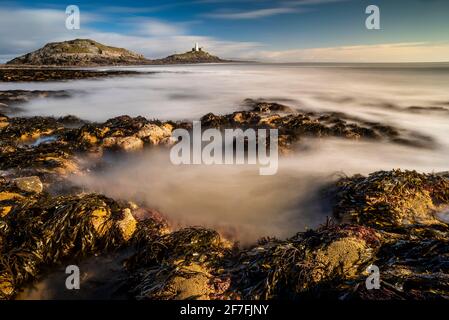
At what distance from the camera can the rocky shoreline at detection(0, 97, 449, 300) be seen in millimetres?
2822

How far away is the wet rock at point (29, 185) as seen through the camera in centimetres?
459

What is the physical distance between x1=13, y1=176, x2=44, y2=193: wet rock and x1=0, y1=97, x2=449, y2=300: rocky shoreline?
0.5 inches

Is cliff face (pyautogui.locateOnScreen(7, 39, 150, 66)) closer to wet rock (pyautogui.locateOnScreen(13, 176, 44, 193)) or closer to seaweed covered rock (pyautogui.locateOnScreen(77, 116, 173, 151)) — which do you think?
seaweed covered rock (pyautogui.locateOnScreen(77, 116, 173, 151))

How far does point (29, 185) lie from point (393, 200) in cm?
566

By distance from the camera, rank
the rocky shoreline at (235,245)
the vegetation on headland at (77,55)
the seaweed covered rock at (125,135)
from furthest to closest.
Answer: the vegetation on headland at (77,55) < the seaweed covered rock at (125,135) < the rocky shoreline at (235,245)

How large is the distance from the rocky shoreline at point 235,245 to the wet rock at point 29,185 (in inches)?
0.5

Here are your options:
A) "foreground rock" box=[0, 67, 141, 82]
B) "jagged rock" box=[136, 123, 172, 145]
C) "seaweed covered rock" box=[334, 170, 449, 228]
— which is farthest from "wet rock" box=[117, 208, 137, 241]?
"foreground rock" box=[0, 67, 141, 82]

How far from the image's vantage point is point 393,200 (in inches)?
179

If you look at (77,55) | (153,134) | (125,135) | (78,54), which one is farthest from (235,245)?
(78,54)

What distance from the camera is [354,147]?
27.2ft

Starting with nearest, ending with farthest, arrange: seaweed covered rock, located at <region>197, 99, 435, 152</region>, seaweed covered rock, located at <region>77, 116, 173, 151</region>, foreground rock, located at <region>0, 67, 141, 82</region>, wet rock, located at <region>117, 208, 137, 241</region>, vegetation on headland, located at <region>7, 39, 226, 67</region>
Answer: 1. wet rock, located at <region>117, 208, 137, 241</region>
2. seaweed covered rock, located at <region>77, 116, 173, 151</region>
3. seaweed covered rock, located at <region>197, 99, 435, 152</region>
4. foreground rock, located at <region>0, 67, 141, 82</region>
5. vegetation on headland, located at <region>7, 39, 226, 67</region>

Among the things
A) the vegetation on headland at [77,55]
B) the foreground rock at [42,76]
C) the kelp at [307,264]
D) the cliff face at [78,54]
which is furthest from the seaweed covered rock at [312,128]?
the cliff face at [78,54]

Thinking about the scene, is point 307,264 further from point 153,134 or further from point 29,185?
point 153,134

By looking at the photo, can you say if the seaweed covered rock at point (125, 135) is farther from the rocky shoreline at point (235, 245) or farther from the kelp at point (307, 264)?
the kelp at point (307, 264)
